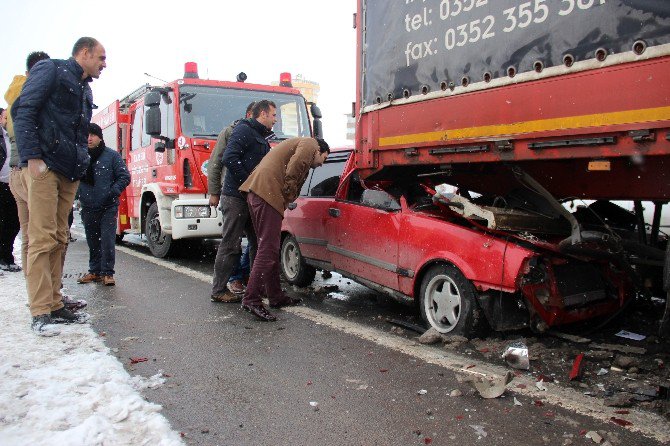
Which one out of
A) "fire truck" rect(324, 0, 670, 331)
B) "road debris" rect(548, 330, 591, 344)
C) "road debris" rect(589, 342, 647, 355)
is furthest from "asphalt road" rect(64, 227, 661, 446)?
"road debris" rect(589, 342, 647, 355)

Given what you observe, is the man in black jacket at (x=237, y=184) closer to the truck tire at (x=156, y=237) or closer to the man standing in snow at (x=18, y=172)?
the man standing in snow at (x=18, y=172)

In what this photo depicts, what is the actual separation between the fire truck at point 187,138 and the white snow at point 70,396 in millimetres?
3734

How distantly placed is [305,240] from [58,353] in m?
2.99

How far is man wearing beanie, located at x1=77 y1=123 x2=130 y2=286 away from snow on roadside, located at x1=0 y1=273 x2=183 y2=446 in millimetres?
2196

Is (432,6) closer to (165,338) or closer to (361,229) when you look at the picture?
(361,229)

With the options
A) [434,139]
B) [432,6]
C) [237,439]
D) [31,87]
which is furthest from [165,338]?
[432,6]

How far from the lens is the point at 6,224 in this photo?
6.61m

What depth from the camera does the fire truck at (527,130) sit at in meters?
3.22

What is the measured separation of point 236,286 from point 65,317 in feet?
6.17

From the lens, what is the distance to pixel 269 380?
3285 millimetres

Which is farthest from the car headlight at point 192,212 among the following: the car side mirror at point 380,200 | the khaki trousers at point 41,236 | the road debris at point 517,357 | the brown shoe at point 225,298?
the road debris at point 517,357

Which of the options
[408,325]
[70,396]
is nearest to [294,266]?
[408,325]

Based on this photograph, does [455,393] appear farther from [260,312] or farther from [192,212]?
[192,212]

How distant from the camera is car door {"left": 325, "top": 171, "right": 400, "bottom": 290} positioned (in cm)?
473
